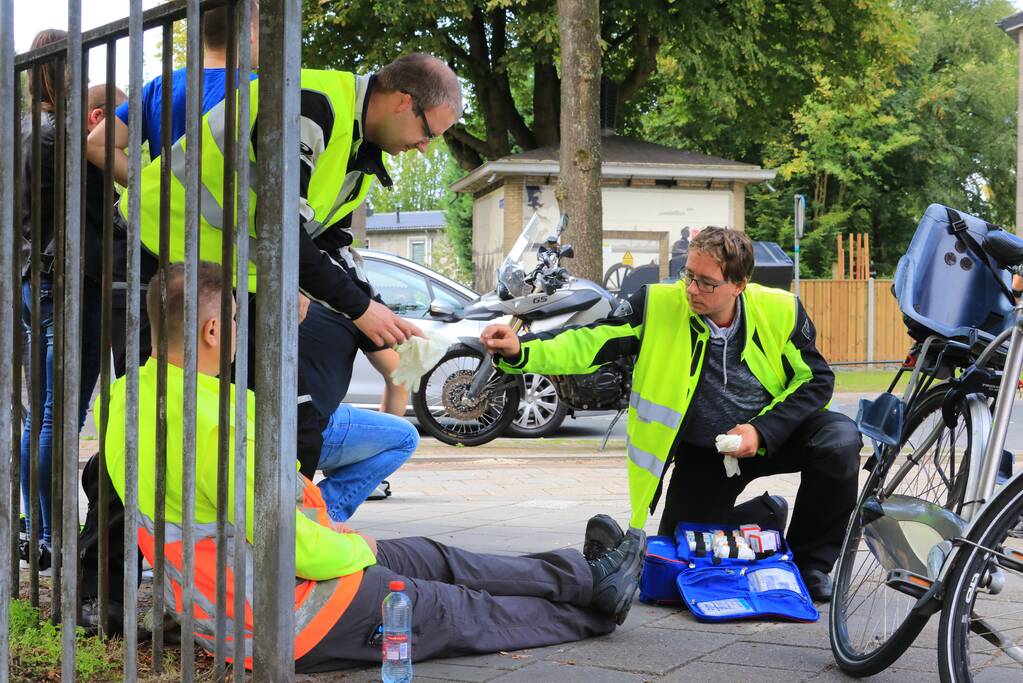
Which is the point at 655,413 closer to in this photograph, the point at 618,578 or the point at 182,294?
the point at 618,578

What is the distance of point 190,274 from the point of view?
10.1 ft

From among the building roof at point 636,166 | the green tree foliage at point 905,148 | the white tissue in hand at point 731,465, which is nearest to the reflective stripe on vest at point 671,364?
the white tissue in hand at point 731,465

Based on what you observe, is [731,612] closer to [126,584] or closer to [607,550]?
[607,550]

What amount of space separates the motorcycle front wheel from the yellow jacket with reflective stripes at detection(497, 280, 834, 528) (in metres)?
5.82

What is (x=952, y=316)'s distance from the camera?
12.1ft

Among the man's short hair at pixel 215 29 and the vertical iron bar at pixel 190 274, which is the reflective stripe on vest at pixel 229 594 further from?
the man's short hair at pixel 215 29

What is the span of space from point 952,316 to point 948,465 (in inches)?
16.8

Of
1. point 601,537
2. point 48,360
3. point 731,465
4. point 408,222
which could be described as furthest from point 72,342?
point 408,222

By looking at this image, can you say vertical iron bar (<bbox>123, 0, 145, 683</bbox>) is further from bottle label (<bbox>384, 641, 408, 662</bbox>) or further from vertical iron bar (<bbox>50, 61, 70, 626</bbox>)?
bottle label (<bbox>384, 641, 408, 662</bbox>)

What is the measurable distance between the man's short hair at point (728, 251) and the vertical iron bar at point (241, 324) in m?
2.07

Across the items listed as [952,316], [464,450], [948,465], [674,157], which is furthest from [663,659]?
[674,157]

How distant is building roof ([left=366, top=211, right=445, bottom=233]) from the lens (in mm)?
76125

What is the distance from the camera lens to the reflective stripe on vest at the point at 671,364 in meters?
4.64

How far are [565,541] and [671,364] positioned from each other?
1671 mm
